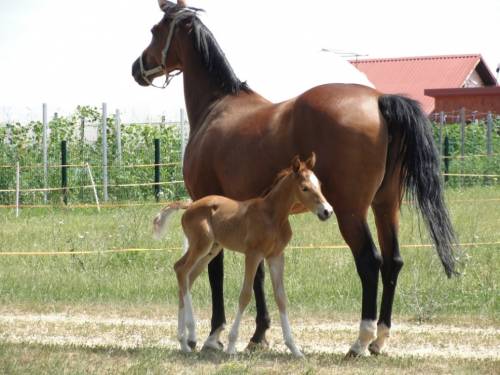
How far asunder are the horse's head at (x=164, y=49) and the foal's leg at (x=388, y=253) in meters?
2.40

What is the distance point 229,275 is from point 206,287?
Result: 22.0 inches

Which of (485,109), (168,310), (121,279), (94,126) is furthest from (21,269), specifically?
(485,109)

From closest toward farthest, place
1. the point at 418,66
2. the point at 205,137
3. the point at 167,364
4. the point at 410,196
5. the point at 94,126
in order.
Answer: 1. the point at 167,364
2. the point at 410,196
3. the point at 205,137
4. the point at 94,126
5. the point at 418,66

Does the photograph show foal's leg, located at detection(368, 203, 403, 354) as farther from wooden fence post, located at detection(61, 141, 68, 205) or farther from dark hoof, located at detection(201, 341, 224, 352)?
wooden fence post, located at detection(61, 141, 68, 205)

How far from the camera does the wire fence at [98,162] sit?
21.7 metres

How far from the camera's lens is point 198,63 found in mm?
8867

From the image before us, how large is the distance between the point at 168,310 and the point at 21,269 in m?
2.72

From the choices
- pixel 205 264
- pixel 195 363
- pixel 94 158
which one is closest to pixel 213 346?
pixel 205 264

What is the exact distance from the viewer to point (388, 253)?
788 cm

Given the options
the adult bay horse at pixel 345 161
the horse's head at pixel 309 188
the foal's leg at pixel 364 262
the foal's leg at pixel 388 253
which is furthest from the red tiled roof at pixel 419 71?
the horse's head at pixel 309 188

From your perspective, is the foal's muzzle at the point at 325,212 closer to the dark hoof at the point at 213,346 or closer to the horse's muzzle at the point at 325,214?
the horse's muzzle at the point at 325,214

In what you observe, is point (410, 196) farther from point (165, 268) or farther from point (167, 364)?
point (165, 268)

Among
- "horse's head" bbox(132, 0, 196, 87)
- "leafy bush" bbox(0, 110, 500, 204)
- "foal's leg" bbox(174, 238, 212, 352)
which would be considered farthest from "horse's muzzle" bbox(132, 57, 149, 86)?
"leafy bush" bbox(0, 110, 500, 204)

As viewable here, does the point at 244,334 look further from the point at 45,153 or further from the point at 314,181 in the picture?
the point at 45,153
